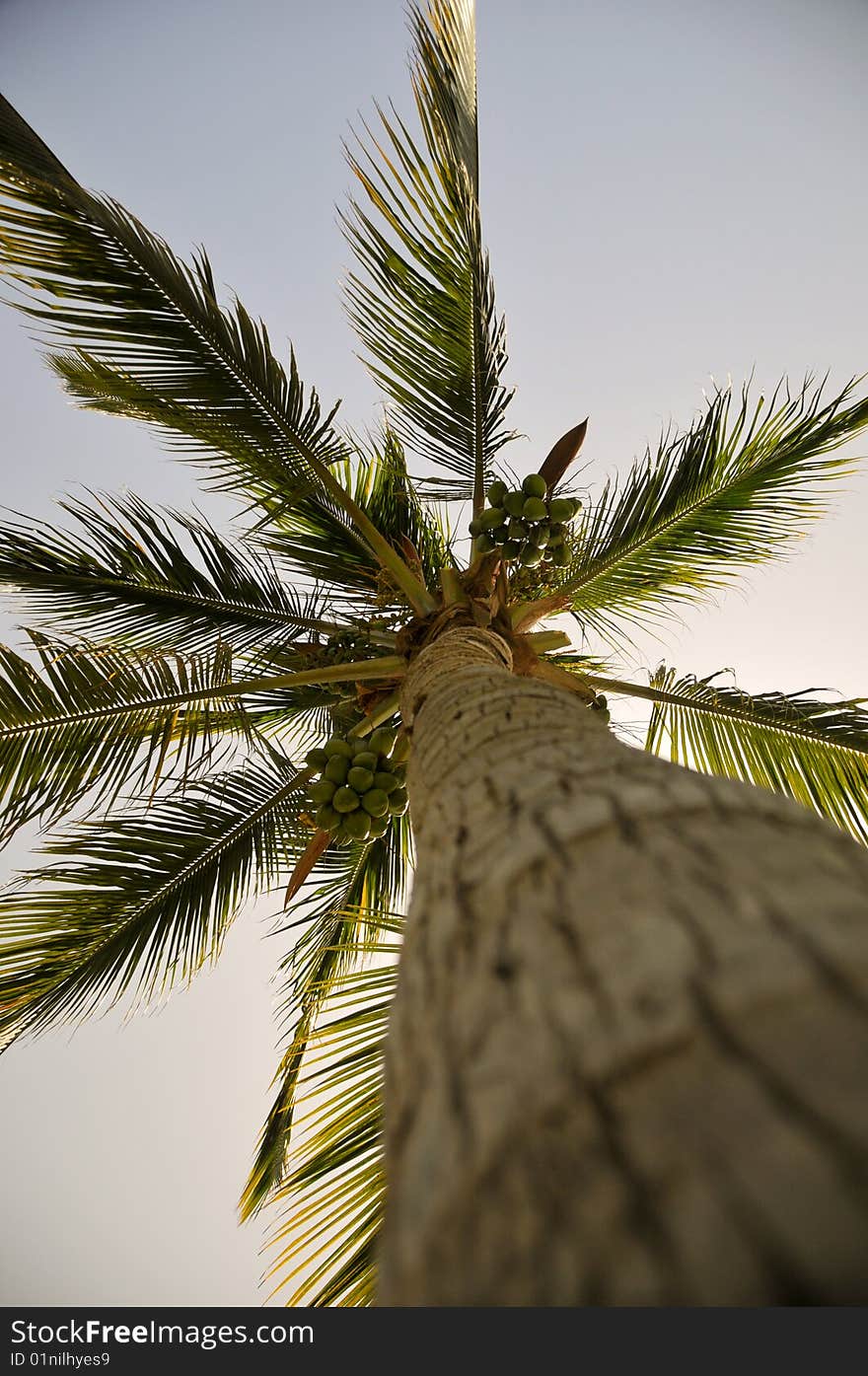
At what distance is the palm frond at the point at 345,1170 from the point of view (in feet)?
8.18

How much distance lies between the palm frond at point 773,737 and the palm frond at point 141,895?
195cm

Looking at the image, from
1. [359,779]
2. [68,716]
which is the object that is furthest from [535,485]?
[68,716]

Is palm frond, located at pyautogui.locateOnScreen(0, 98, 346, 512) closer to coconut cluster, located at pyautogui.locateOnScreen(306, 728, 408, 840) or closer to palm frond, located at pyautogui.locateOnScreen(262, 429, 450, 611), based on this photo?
palm frond, located at pyautogui.locateOnScreen(262, 429, 450, 611)

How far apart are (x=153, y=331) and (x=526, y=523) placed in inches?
75.3

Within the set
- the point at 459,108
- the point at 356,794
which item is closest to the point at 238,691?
the point at 356,794

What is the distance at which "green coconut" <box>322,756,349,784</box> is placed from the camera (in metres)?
2.54

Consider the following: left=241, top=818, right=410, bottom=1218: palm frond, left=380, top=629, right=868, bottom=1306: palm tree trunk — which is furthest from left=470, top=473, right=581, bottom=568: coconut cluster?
left=380, top=629, right=868, bottom=1306: palm tree trunk

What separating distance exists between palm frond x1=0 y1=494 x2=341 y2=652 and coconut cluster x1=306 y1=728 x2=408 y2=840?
121cm

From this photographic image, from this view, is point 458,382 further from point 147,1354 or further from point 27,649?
point 147,1354

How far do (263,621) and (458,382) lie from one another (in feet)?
5.52

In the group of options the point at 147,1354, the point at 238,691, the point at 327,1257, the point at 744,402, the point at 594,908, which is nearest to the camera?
the point at 594,908

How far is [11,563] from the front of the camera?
3.40 meters

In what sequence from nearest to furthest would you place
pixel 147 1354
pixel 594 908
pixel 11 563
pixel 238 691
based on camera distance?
pixel 594 908 → pixel 147 1354 → pixel 238 691 → pixel 11 563

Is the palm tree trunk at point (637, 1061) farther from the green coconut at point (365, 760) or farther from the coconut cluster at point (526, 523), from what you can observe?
the coconut cluster at point (526, 523)
